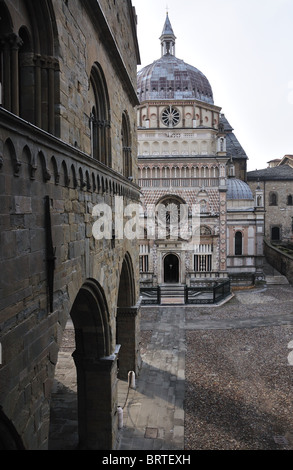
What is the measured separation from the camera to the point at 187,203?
29.8 metres

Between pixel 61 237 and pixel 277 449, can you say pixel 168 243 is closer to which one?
pixel 277 449

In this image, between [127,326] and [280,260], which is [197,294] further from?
[127,326]

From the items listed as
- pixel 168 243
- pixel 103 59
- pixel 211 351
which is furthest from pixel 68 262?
pixel 168 243

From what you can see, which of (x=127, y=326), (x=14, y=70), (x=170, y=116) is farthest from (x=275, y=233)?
(x=14, y=70)

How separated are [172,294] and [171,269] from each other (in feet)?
11.3

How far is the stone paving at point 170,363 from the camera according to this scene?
9.55 meters

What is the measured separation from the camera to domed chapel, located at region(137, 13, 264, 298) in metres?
29.5

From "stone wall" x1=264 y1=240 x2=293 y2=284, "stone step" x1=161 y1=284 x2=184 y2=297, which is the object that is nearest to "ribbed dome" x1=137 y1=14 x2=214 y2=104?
"stone wall" x1=264 y1=240 x2=293 y2=284

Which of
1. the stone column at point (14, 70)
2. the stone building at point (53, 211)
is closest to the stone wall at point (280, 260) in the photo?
the stone building at point (53, 211)

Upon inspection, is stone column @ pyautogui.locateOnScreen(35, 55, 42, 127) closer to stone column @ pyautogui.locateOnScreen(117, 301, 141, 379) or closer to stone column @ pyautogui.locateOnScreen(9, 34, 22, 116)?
stone column @ pyautogui.locateOnScreen(9, 34, 22, 116)

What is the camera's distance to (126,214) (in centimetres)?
1034

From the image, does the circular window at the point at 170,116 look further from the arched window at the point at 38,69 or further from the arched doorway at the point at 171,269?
the arched window at the point at 38,69

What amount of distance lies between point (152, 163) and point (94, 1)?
76.7 ft

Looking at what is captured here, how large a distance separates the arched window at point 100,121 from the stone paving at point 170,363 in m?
6.94
